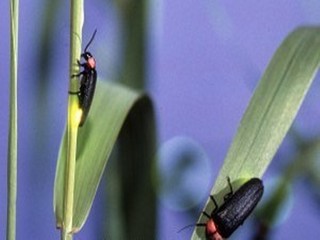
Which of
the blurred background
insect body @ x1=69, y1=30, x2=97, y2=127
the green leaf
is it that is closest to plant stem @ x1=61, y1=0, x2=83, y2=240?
insect body @ x1=69, y1=30, x2=97, y2=127

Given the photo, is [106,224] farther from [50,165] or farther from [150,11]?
[150,11]

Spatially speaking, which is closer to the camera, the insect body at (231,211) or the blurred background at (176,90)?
the insect body at (231,211)

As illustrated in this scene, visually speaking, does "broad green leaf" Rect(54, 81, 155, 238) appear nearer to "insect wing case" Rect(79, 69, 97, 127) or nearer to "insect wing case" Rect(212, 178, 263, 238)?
"insect wing case" Rect(79, 69, 97, 127)

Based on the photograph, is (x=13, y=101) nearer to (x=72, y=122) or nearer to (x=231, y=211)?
(x=72, y=122)

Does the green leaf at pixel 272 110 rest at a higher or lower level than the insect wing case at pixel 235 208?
higher

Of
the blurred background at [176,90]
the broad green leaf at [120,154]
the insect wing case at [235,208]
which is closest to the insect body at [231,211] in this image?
the insect wing case at [235,208]

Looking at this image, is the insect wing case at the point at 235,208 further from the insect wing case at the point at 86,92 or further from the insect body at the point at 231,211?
the insect wing case at the point at 86,92

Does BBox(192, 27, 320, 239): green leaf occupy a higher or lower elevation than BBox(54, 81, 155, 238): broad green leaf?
higher
